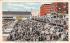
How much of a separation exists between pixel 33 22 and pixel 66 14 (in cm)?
39

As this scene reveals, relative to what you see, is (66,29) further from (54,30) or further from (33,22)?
(33,22)

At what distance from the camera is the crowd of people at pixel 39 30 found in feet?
5.07

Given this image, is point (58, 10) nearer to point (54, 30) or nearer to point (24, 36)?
point (54, 30)

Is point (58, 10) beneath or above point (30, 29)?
above

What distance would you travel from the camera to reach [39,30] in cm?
155

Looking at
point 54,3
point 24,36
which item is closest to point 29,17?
point 24,36

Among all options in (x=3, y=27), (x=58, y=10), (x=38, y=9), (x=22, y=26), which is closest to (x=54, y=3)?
(x=58, y=10)

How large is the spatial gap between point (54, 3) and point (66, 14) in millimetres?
188

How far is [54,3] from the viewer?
1580 mm

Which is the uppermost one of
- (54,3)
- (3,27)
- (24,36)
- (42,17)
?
(54,3)

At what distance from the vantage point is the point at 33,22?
156cm

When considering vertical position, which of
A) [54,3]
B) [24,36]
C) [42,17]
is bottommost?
[24,36]

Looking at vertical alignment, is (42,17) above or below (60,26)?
above

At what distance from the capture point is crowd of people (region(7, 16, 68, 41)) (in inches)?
60.8
